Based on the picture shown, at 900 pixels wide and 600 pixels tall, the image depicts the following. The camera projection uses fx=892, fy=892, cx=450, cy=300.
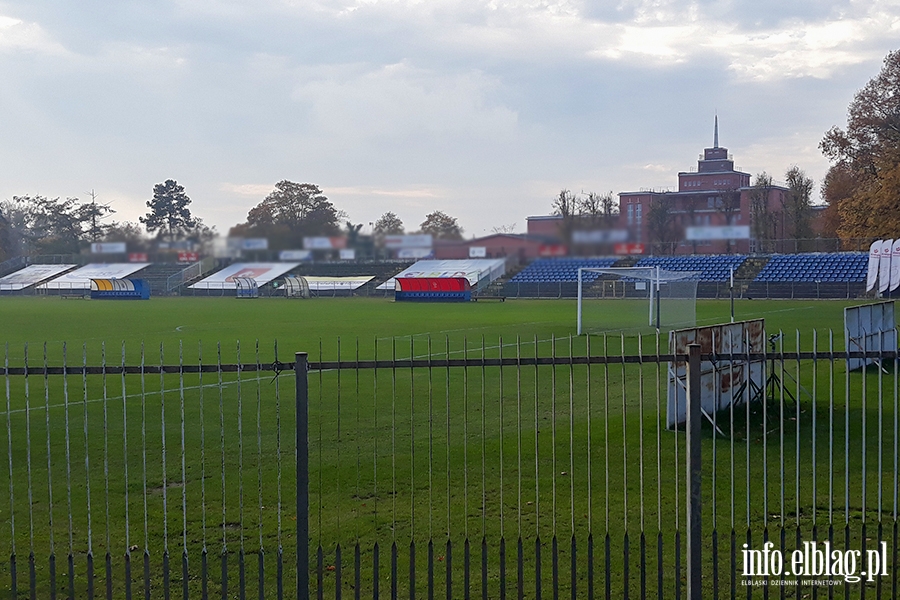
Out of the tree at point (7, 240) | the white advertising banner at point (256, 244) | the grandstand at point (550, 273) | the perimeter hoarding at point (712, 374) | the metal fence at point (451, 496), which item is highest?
the tree at point (7, 240)

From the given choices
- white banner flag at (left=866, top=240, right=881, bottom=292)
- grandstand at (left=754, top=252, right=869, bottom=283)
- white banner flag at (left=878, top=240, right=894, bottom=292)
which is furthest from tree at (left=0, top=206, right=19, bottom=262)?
white banner flag at (left=878, top=240, right=894, bottom=292)

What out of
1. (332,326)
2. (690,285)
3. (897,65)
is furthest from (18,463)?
(897,65)

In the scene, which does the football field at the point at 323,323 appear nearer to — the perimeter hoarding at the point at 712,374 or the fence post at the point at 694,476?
the perimeter hoarding at the point at 712,374

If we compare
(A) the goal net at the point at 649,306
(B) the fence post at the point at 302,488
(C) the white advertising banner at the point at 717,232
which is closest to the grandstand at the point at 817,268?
(C) the white advertising banner at the point at 717,232

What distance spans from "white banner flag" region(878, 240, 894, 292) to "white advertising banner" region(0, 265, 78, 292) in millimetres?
56752

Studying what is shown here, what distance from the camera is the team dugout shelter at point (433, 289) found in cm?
5159

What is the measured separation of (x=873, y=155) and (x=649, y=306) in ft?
76.0

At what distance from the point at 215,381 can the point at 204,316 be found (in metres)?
22.3

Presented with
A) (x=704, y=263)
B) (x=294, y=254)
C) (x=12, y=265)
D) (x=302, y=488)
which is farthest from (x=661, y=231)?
(x=12, y=265)

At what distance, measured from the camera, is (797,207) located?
209ft

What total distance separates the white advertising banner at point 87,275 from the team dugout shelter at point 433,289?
21170 millimetres

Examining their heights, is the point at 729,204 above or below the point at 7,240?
above

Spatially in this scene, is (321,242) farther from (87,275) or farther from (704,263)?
(87,275)

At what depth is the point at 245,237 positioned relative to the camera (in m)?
38.9
